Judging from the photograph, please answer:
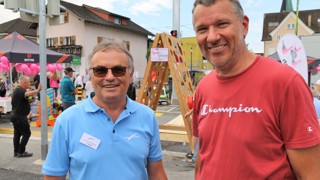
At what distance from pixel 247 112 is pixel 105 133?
88 cm

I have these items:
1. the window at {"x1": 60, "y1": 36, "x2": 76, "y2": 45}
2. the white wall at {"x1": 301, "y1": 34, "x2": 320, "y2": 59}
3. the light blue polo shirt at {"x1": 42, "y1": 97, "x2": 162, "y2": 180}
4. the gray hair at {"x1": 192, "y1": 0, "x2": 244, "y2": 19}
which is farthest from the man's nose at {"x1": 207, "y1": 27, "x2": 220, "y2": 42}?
the window at {"x1": 60, "y1": 36, "x2": 76, "y2": 45}

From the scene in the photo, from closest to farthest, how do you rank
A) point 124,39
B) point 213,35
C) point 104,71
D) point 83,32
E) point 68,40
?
point 213,35 < point 104,71 < point 83,32 < point 68,40 < point 124,39

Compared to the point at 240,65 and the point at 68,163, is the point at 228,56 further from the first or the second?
the point at 68,163

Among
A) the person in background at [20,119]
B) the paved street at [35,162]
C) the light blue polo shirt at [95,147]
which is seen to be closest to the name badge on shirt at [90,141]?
Answer: the light blue polo shirt at [95,147]

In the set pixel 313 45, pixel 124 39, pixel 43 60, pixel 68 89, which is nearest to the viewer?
pixel 43 60

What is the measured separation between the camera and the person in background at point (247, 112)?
Answer: 143cm

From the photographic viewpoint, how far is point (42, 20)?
5641 millimetres

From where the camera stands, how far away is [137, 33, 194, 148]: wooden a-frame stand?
250 inches

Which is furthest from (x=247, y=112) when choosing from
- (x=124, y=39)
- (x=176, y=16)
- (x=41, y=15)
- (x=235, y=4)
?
(x=124, y=39)

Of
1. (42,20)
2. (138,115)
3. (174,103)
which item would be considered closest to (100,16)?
(174,103)

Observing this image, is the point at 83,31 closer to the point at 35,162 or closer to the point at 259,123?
the point at 35,162

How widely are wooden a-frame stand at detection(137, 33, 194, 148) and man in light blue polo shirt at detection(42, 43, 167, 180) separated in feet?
13.9

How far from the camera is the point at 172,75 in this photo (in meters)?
6.45

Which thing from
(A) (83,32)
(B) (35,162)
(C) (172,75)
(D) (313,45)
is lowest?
(B) (35,162)
